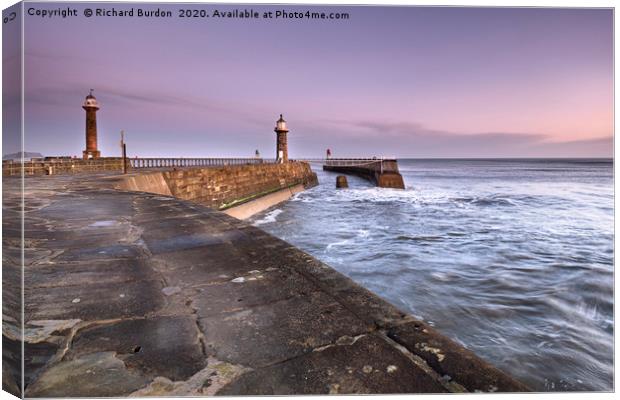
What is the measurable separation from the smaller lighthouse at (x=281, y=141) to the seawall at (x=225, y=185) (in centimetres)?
569

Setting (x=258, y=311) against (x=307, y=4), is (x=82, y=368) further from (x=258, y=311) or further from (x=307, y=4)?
(x=307, y=4)

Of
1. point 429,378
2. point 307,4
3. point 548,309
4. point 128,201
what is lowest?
point 548,309

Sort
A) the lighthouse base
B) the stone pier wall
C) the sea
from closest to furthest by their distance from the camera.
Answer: the sea → the stone pier wall → the lighthouse base

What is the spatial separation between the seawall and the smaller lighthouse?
5.69 m

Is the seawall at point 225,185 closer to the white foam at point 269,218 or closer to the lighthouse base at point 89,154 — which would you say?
the white foam at point 269,218

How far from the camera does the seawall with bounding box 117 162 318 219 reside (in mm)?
10781

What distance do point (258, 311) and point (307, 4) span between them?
232 centimetres

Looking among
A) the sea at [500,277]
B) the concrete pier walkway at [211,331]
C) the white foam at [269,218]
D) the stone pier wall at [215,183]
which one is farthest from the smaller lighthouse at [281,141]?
the concrete pier walkway at [211,331]

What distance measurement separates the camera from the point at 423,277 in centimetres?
736

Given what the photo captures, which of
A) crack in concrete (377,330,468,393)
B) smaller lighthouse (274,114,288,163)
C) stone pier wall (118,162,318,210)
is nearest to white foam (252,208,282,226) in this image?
stone pier wall (118,162,318,210)

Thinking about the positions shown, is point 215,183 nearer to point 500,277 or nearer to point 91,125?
point 500,277

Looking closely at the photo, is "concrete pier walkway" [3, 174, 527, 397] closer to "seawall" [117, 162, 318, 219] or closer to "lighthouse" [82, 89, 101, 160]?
"seawall" [117, 162, 318, 219]

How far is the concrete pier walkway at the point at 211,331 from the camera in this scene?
4.56 feet

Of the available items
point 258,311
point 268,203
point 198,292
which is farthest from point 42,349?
point 268,203
